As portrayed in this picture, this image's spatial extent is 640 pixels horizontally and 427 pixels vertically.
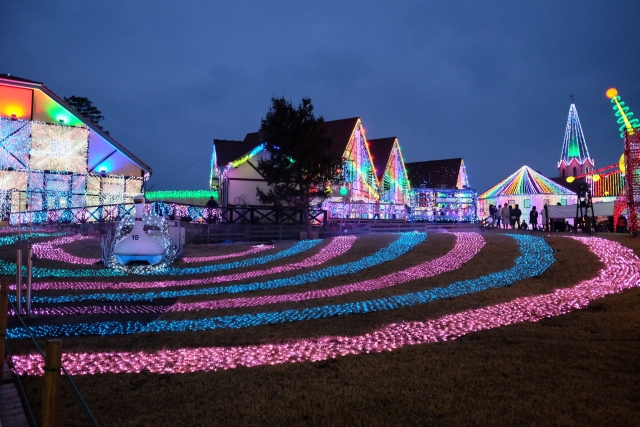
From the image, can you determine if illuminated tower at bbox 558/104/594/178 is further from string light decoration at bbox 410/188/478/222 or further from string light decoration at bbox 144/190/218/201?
string light decoration at bbox 144/190/218/201

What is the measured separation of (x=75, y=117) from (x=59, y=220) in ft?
25.5

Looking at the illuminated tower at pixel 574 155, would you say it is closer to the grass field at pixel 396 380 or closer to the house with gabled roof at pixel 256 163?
the house with gabled roof at pixel 256 163

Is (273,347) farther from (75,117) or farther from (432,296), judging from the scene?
(75,117)

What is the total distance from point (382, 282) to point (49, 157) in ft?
83.5

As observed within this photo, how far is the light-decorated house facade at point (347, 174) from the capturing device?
1158 inches

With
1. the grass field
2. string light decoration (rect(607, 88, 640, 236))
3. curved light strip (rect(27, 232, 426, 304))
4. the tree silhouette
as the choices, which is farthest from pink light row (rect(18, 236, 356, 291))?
string light decoration (rect(607, 88, 640, 236))

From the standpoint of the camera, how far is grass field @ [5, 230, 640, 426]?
403 centimetres

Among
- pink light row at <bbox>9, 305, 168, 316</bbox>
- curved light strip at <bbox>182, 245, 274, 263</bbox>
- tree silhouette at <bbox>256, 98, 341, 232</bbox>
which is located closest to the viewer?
pink light row at <bbox>9, 305, 168, 316</bbox>

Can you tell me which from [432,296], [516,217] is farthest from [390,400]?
[516,217]

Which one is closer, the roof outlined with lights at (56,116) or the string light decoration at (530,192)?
the roof outlined with lights at (56,116)

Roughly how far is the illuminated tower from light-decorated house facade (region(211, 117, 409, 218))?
3717cm

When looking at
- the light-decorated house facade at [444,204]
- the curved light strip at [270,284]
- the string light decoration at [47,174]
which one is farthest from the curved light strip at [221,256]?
the light-decorated house facade at [444,204]

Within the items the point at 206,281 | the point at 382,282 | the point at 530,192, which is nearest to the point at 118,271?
the point at 206,281

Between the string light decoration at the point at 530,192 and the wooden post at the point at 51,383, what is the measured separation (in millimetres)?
36063
